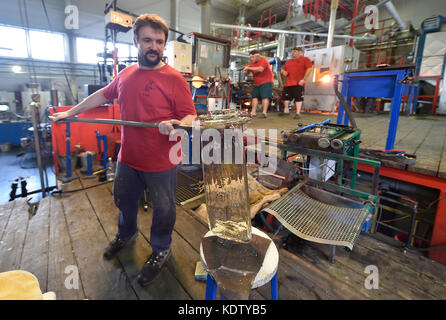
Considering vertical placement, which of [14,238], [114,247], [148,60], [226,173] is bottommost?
[14,238]

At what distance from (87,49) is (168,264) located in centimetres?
1238

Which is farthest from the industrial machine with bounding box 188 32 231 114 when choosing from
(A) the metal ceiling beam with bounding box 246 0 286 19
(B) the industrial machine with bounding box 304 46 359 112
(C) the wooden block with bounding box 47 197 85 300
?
(A) the metal ceiling beam with bounding box 246 0 286 19

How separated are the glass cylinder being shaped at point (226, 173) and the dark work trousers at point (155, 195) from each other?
0.50m

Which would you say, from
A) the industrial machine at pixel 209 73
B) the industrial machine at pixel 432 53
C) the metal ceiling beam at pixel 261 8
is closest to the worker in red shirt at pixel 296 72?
the industrial machine at pixel 209 73

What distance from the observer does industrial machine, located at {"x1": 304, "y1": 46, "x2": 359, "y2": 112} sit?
23.1ft

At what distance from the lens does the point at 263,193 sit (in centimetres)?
281

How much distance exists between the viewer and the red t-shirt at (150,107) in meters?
1.47

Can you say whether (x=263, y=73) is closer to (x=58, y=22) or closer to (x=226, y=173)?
(x=226, y=173)

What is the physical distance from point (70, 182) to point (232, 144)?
3.34 metres

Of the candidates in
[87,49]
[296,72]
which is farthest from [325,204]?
[87,49]

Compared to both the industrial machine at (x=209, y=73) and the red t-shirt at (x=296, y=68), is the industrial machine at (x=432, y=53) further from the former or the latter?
the industrial machine at (x=209, y=73)

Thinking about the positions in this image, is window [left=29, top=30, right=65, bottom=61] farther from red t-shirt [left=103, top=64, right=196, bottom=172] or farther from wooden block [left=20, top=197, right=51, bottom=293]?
red t-shirt [left=103, top=64, right=196, bottom=172]

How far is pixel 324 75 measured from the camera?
7.54m
